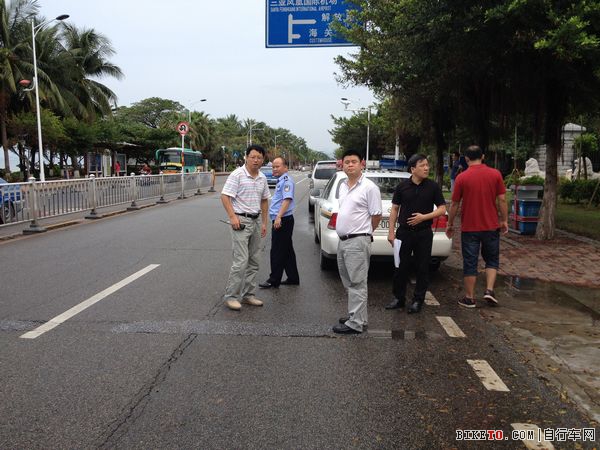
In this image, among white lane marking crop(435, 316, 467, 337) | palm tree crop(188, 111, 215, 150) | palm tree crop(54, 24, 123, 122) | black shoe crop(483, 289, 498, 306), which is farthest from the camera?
palm tree crop(188, 111, 215, 150)

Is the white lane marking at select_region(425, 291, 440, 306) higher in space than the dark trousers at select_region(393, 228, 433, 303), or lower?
lower

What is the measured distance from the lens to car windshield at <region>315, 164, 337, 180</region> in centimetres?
1766

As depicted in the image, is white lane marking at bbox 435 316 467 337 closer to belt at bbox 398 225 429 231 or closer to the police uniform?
belt at bbox 398 225 429 231

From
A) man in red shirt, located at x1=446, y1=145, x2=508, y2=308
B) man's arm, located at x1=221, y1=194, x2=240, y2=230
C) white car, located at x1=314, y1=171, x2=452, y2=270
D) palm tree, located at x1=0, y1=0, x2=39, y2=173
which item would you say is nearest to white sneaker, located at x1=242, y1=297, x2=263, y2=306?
man's arm, located at x1=221, y1=194, x2=240, y2=230

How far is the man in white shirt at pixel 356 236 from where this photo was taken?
4992 millimetres

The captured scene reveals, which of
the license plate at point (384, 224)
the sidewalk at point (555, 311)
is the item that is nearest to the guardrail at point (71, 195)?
the license plate at point (384, 224)

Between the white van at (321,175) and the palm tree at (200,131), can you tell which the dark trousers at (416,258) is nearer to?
the white van at (321,175)

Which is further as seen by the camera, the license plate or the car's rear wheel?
the car's rear wheel

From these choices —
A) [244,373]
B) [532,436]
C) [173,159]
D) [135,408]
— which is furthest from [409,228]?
[173,159]

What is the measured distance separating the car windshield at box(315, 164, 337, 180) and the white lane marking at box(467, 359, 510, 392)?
13480 mm

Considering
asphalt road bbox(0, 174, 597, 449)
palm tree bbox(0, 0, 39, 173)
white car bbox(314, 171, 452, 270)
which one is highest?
palm tree bbox(0, 0, 39, 173)

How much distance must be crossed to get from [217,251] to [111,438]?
6650 mm

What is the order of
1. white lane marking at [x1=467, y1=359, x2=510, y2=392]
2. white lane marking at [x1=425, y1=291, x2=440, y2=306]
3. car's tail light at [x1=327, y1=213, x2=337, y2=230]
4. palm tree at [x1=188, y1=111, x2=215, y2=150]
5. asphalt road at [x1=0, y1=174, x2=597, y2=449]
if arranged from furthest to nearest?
palm tree at [x1=188, y1=111, x2=215, y2=150] < car's tail light at [x1=327, y1=213, x2=337, y2=230] < white lane marking at [x1=425, y1=291, x2=440, y2=306] < white lane marking at [x1=467, y1=359, x2=510, y2=392] < asphalt road at [x1=0, y1=174, x2=597, y2=449]

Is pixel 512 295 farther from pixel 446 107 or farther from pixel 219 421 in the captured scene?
pixel 446 107
